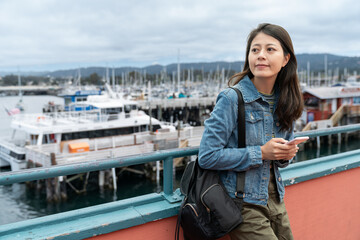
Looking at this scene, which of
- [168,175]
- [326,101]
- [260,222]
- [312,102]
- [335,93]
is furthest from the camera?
[312,102]

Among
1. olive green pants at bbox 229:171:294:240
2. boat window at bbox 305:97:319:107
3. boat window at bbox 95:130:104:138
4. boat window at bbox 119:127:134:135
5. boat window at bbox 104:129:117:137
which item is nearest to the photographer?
olive green pants at bbox 229:171:294:240

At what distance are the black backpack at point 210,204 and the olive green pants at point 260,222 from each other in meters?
0.07

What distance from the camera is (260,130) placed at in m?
1.86

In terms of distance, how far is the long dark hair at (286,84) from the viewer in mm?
1885

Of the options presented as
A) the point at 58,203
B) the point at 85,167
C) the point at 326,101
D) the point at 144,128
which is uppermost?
the point at 85,167

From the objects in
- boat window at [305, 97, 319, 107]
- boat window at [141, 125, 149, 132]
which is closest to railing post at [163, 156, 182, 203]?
boat window at [141, 125, 149, 132]

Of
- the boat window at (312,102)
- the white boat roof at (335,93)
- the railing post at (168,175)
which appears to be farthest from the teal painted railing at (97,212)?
the boat window at (312,102)

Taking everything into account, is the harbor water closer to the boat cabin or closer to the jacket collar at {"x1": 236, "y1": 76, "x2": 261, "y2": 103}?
the jacket collar at {"x1": 236, "y1": 76, "x2": 261, "y2": 103}

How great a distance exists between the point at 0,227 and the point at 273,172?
1.65 m

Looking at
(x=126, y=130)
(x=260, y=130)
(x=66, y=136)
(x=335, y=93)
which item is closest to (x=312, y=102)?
(x=335, y=93)

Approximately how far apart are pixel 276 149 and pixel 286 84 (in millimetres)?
469

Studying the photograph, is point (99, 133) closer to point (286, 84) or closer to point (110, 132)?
point (110, 132)

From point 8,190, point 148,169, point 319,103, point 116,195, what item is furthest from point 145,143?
point 319,103

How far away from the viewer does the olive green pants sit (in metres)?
1.79
